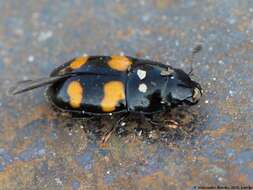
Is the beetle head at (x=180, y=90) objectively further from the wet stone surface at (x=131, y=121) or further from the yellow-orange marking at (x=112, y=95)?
the yellow-orange marking at (x=112, y=95)

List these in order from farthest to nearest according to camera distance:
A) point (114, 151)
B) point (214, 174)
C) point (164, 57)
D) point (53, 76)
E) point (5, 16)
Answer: point (5, 16) → point (164, 57) → point (53, 76) → point (114, 151) → point (214, 174)

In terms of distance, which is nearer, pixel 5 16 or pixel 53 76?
pixel 53 76

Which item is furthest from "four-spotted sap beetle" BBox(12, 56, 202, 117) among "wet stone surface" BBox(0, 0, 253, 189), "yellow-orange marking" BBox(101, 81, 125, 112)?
"wet stone surface" BBox(0, 0, 253, 189)

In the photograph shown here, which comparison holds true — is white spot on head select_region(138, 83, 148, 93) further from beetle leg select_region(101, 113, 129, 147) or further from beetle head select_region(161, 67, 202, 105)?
beetle leg select_region(101, 113, 129, 147)

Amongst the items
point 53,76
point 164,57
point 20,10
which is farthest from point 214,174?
point 20,10

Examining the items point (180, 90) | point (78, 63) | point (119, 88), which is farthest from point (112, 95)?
point (180, 90)

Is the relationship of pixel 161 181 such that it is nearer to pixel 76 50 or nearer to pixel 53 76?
pixel 53 76

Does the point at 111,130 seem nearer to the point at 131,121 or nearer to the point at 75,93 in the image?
the point at 131,121
